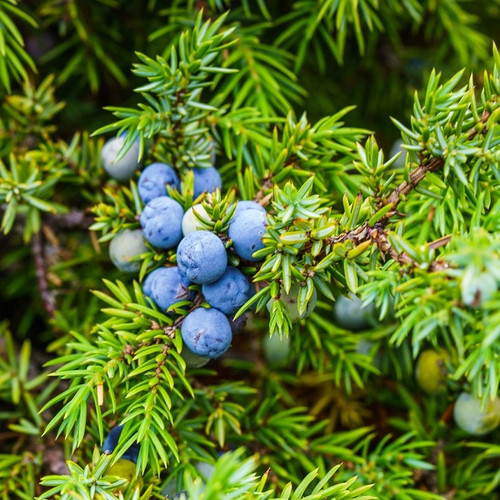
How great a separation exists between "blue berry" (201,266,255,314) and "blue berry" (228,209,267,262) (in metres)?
0.03

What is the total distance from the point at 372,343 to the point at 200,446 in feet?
1.13

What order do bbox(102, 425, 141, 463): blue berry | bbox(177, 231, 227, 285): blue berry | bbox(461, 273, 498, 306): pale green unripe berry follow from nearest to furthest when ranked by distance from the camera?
1. bbox(461, 273, 498, 306): pale green unripe berry
2. bbox(177, 231, 227, 285): blue berry
3. bbox(102, 425, 141, 463): blue berry

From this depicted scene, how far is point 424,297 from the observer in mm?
458

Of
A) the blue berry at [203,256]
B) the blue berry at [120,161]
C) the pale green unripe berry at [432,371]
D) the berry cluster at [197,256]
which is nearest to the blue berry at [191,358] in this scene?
the berry cluster at [197,256]

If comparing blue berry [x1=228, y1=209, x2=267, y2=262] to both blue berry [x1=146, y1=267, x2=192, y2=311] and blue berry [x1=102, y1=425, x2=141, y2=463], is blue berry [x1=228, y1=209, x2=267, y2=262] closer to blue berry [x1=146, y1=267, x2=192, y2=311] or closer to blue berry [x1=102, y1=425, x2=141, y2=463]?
blue berry [x1=146, y1=267, x2=192, y2=311]

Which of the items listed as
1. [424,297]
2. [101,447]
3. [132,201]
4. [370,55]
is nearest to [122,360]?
→ [101,447]

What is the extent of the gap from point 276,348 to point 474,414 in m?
0.31

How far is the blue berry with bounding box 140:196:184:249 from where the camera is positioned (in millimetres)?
615

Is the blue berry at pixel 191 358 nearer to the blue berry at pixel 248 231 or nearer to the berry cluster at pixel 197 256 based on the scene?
the berry cluster at pixel 197 256

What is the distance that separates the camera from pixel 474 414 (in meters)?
0.78

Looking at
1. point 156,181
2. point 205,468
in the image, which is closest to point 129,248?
point 156,181

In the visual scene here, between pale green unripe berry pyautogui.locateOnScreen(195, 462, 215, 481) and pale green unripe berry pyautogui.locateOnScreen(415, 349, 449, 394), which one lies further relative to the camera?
pale green unripe berry pyautogui.locateOnScreen(415, 349, 449, 394)

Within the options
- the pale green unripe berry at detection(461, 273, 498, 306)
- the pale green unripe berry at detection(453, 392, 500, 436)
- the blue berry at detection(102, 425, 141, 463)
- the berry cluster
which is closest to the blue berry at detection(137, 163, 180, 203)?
the berry cluster

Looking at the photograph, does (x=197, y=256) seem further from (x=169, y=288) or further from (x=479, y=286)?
(x=479, y=286)
